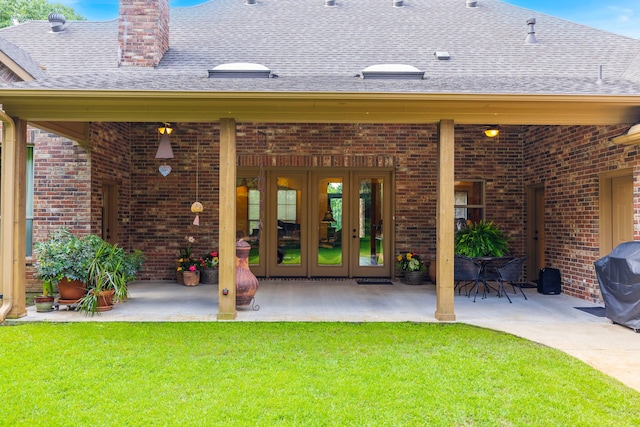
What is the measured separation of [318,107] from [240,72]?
8.82ft

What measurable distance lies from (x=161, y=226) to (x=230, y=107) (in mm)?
4251

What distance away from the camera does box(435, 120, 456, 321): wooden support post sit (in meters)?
5.29

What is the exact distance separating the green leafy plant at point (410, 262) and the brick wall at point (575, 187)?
2.29 m

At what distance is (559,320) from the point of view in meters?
5.43

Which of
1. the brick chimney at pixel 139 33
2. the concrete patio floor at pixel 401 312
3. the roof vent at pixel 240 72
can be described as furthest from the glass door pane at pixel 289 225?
the brick chimney at pixel 139 33

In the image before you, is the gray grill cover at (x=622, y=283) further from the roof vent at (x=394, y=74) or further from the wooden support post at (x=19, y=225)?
the wooden support post at (x=19, y=225)

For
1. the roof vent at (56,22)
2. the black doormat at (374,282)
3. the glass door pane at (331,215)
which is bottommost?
the black doormat at (374,282)

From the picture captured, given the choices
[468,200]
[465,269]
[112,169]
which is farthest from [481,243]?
[112,169]

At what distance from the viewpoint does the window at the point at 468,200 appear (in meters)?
8.77

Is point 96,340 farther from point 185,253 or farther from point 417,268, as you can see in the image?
point 417,268

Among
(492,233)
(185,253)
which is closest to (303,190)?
(185,253)

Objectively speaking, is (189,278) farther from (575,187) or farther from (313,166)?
(575,187)

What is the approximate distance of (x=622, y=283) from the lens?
16.5 feet

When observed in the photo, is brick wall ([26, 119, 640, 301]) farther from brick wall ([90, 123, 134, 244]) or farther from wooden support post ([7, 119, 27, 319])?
wooden support post ([7, 119, 27, 319])
